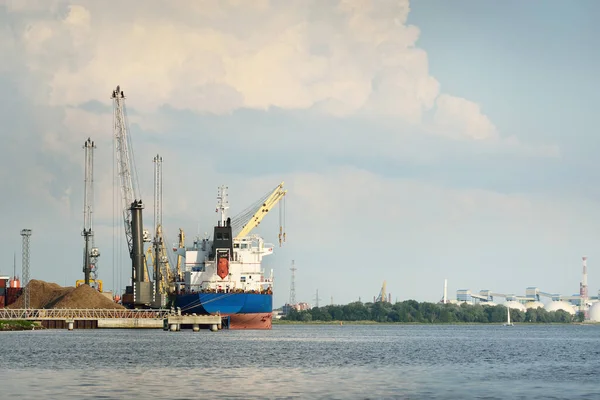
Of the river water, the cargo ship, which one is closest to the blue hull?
the cargo ship

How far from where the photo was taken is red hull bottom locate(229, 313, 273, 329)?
18662 centimetres

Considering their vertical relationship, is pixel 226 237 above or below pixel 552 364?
above

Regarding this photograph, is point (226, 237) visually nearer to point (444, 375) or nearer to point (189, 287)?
point (189, 287)

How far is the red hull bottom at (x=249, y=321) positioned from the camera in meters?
187

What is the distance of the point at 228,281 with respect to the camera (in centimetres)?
18725

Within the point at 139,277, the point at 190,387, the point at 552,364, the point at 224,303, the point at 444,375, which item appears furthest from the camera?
the point at 139,277

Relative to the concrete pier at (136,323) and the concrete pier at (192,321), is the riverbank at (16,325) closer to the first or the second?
the concrete pier at (136,323)

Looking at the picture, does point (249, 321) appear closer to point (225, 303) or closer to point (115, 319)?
point (225, 303)

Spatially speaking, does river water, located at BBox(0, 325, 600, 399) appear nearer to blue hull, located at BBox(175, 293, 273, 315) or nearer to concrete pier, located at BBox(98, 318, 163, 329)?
concrete pier, located at BBox(98, 318, 163, 329)

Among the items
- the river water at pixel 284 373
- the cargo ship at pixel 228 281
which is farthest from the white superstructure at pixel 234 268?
the river water at pixel 284 373

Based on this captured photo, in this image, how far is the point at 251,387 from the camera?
6272cm

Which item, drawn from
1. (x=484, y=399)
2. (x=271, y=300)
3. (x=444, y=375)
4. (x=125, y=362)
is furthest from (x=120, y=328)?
(x=484, y=399)

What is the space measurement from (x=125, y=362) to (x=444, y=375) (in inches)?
1051

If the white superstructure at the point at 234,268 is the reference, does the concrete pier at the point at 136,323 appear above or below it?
below
